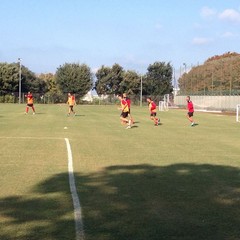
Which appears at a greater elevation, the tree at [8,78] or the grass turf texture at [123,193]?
the tree at [8,78]

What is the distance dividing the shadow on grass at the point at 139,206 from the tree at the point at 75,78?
82894mm

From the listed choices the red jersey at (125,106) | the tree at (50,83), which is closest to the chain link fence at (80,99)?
the tree at (50,83)

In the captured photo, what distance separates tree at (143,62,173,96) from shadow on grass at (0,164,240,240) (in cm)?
8676

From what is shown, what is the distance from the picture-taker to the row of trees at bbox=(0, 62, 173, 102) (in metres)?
Answer: 93.0

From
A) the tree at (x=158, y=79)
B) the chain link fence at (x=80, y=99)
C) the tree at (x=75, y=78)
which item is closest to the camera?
the chain link fence at (x=80, y=99)

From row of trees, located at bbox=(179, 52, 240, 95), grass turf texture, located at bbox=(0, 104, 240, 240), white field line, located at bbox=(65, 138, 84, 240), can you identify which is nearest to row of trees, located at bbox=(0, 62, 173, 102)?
row of trees, located at bbox=(179, 52, 240, 95)

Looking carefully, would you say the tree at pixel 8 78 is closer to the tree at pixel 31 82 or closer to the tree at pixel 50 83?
the tree at pixel 31 82

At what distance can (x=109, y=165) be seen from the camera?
39.2 feet

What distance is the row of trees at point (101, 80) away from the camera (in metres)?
93.0

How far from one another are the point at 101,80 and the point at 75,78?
599 cm

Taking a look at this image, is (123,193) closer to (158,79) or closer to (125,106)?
(125,106)

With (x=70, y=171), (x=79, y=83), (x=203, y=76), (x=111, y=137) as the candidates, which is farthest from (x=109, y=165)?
(x=79, y=83)

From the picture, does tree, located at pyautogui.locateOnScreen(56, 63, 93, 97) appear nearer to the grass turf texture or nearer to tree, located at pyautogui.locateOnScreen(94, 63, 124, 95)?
tree, located at pyautogui.locateOnScreen(94, 63, 124, 95)

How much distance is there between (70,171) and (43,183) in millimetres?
1489
